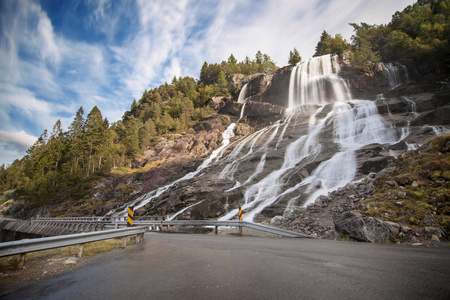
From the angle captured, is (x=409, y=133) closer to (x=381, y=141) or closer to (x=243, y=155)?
(x=381, y=141)

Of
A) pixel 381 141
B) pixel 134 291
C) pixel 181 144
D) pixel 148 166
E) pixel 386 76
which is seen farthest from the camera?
pixel 181 144

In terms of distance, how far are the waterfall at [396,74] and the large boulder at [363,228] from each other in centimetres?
4552

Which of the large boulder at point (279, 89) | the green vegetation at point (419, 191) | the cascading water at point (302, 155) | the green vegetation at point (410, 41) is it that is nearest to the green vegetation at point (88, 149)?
the large boulder at point (279, 89)

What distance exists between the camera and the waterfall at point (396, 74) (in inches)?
1667

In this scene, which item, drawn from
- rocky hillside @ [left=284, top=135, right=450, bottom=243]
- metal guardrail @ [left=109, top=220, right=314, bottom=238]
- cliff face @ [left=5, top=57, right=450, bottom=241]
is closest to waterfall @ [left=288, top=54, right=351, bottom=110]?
cliff face @ [left=5, top=57, right=450, bottom=241]

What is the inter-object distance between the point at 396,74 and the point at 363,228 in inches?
1921

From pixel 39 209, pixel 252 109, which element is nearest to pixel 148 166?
pixel 39 209

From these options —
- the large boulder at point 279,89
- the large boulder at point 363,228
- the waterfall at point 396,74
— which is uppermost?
the large boulder at point 279,89

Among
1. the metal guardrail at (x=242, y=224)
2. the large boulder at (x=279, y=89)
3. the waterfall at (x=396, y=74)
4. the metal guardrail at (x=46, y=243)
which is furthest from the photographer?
the large boulder at (x=279, y=89)

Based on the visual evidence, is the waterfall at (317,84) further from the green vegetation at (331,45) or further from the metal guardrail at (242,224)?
the metal guardrail at (242,224)

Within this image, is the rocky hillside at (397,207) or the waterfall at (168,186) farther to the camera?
the waterfall at (168,186)

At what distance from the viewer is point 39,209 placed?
46250 mm

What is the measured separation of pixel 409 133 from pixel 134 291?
95.5ft

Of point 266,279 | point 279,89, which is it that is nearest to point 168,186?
point 266,279
